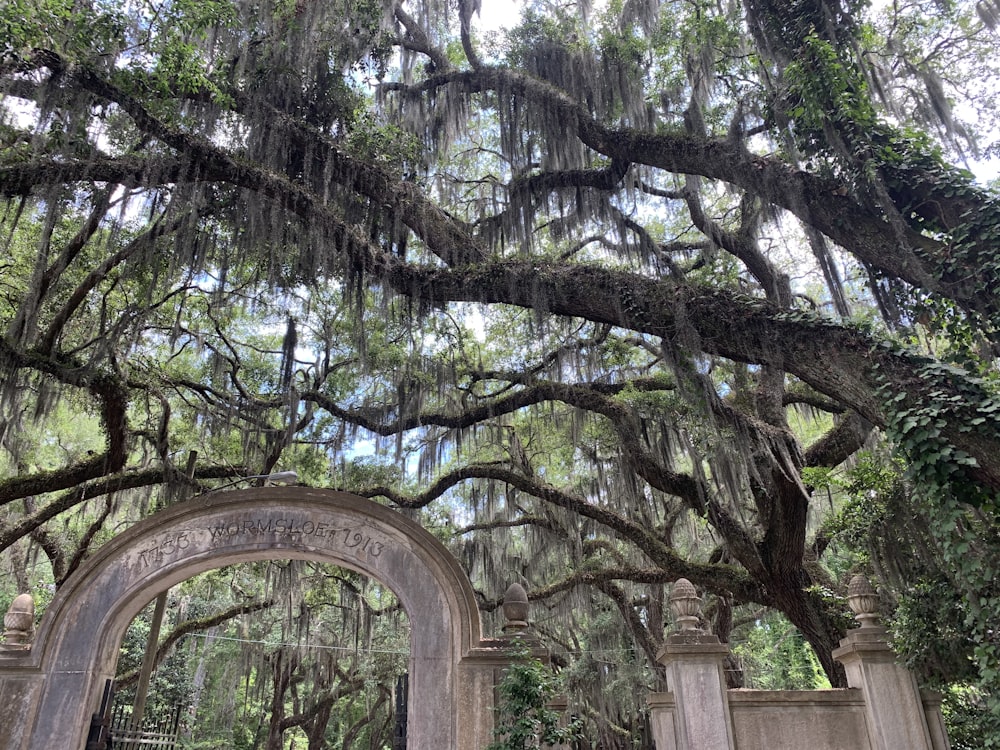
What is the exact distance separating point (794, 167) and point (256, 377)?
27.2 feet

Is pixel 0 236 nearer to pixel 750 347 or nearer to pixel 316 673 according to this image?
pixel 750 347

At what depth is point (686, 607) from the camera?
596 centimetres

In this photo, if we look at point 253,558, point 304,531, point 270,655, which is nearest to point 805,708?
point 304,531

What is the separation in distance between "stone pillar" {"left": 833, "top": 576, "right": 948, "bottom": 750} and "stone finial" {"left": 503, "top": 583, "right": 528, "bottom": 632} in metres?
2.77

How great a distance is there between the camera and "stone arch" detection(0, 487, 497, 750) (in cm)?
566

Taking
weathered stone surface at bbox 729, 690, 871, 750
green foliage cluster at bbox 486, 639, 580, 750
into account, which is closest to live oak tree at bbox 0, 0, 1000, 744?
weathered stone surface at bbox 729, 690, 871, 750

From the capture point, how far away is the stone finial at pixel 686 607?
230 inches

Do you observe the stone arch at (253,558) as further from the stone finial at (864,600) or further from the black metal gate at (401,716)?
the stone finial at (864,600)

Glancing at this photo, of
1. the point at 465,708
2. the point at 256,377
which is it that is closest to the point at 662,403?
the point at 465,708

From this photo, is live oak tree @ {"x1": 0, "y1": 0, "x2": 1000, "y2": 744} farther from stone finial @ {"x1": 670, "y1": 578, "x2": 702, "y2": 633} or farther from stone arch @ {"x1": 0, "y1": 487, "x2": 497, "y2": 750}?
stone arch @ {"x1": 0, "y1": 487, "x2": 497, "y2": 750}

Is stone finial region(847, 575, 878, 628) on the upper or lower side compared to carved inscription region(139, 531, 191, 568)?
lower

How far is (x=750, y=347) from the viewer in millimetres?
6012

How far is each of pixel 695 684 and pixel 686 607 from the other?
0.63 meters

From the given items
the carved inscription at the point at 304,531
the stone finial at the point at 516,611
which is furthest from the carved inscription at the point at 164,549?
the stone finial at the point at 516,611
